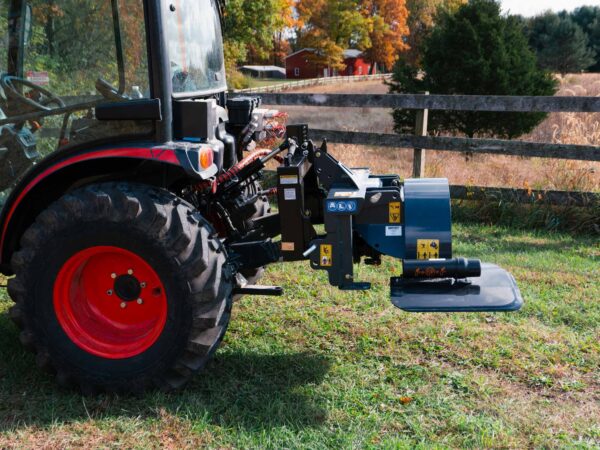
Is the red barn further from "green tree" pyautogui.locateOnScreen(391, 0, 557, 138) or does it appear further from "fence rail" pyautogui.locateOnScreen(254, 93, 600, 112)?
"fence rail" pyautogui.locateOnScreen(254, 93, 600, 112)

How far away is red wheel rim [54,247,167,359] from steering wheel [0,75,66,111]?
0.86 metres

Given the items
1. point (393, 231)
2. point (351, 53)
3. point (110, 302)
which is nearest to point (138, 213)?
point (110, 302)

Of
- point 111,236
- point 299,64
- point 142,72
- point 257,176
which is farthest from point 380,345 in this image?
point 299,64

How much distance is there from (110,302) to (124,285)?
0.17 meters

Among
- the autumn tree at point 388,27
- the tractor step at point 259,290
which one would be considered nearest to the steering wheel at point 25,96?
the tractor step at point 259,290

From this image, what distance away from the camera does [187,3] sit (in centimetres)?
370

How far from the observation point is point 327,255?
3.55 meters

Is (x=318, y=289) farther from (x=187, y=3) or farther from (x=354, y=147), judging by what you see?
(x=354, y=147)

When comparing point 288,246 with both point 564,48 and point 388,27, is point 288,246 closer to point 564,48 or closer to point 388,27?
point 564,48

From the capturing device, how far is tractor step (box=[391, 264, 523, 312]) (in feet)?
10.9

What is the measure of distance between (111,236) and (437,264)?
66.1 inches

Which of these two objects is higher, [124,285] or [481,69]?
[481,69]

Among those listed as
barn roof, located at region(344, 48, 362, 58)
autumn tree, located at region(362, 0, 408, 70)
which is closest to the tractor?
autumn tree, located at region(362, 0, 408, 70)

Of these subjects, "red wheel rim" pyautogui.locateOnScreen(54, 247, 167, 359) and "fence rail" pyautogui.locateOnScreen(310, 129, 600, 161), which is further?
"fence rail" pyautogui.locateOnScreen(310, 129, 600, 161)
